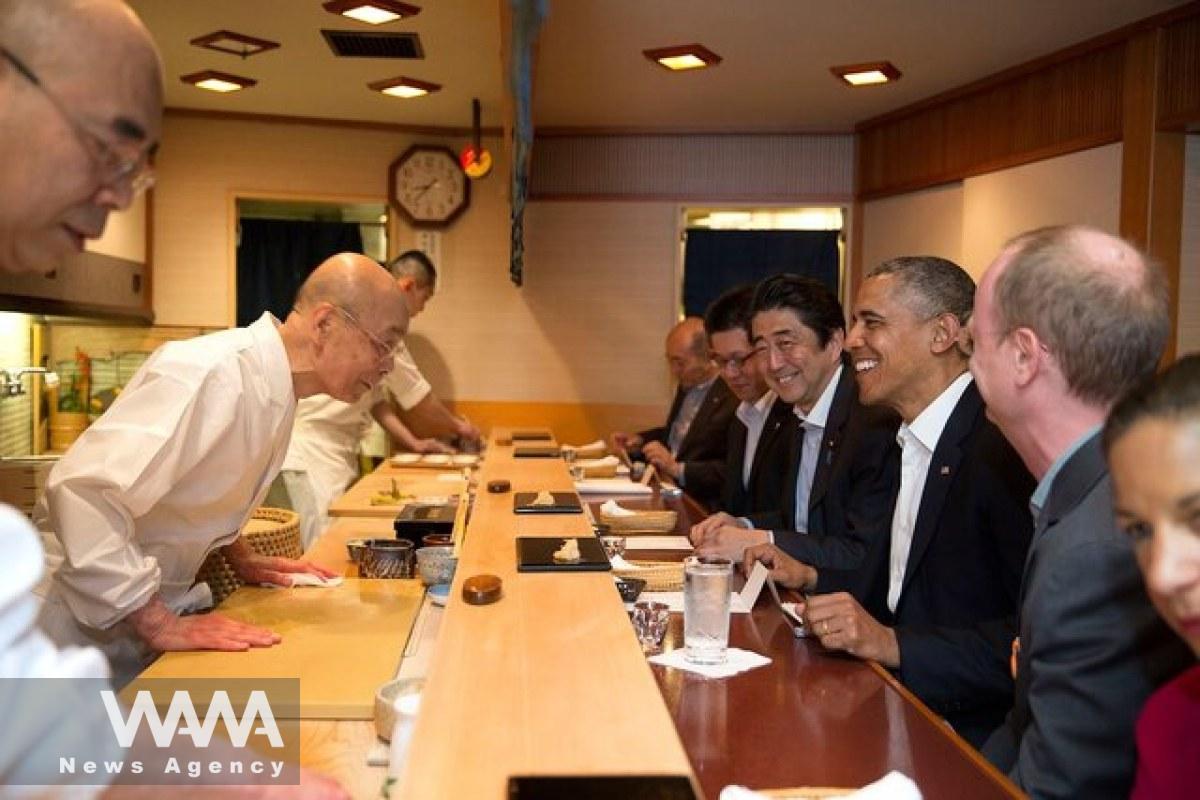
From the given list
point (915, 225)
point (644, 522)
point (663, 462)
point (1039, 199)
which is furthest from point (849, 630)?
point (915, 225)

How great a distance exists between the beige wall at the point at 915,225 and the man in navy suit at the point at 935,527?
3.74m

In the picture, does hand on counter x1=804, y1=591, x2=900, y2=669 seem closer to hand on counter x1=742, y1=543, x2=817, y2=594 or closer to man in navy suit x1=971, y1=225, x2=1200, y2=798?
man in navy suit x1=971, y1=225, x2=1200, y2=798

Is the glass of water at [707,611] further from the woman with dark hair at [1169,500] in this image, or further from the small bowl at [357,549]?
the small bowl at [357,549]

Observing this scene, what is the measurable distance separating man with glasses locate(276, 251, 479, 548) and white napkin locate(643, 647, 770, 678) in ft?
6.81

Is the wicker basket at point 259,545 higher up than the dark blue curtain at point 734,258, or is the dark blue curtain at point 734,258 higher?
the dark blue curtain at point 734,258

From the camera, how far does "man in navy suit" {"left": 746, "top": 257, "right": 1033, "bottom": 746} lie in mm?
1830

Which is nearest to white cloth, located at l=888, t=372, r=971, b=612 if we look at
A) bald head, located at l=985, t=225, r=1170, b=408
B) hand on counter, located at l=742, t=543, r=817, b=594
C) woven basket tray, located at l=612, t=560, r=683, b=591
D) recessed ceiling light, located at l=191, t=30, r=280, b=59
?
hand on counter, located at l=742, t=543, r=817, b=594

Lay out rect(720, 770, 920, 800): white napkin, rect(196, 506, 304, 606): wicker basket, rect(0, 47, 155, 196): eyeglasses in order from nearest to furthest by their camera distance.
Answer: rect(0, 47, 155, 196): eyeglasses < rect(720, 770, 920, 800): white napkin < rect(196, 506, 304, 606): wicker basket

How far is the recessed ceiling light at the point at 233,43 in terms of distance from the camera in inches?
191

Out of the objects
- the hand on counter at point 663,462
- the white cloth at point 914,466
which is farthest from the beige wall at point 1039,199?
the white cloth at point 914,466

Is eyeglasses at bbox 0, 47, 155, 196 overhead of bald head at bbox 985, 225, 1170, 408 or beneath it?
overhead

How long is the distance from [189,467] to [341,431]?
277cm

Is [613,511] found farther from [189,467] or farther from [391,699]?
[391,699]

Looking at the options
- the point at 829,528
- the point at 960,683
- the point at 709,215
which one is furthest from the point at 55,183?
the point at 709,215
